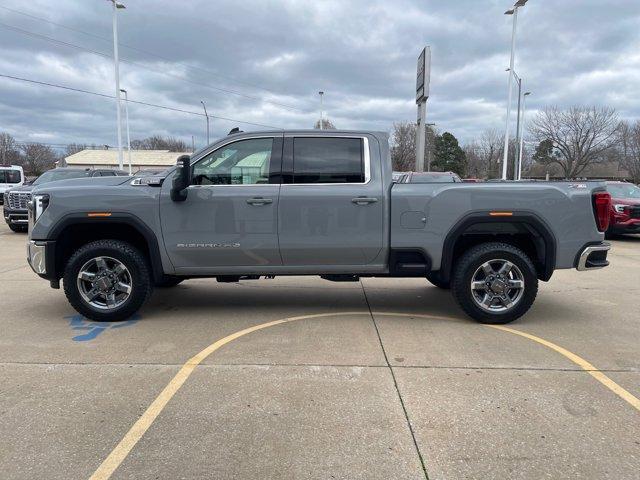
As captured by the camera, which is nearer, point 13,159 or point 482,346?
point 482,346

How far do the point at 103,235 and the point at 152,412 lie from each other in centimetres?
280

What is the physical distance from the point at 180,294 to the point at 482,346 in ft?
13.4

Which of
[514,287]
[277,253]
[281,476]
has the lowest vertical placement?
[281,476]

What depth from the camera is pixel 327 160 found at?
209 inches

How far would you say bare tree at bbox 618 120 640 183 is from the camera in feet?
208

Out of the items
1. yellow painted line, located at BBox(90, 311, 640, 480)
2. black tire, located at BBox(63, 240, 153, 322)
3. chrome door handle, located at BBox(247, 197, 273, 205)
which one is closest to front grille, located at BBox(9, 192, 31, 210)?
black tire, located at BBox(63, 240, 153, 322)

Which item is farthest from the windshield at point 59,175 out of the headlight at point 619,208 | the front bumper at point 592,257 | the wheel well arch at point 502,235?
the headlight at point 619,208

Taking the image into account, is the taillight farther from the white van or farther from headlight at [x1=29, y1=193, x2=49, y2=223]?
the white van

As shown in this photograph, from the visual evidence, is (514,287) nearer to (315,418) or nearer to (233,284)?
(315,418)

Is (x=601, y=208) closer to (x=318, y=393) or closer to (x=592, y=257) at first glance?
(x=592, y=257)

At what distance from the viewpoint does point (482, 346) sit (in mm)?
4707

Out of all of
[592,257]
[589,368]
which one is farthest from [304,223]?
[592,257]

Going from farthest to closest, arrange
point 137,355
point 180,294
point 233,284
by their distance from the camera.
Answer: point 233,284 < point 180,294 < point 137,355

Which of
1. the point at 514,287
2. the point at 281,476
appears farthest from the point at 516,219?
the point at 281,476
